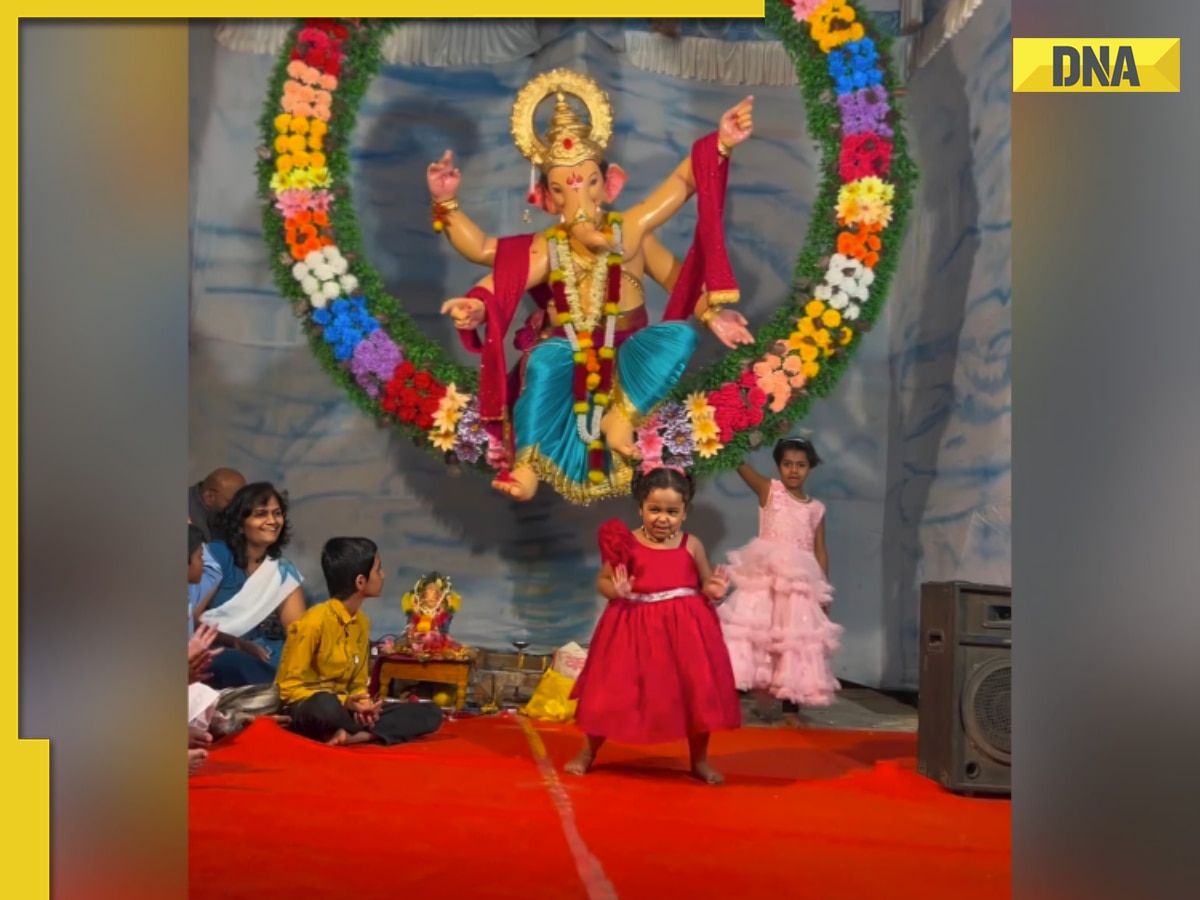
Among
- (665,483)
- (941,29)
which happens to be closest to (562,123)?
(665,483)

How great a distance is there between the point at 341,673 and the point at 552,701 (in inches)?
47.8

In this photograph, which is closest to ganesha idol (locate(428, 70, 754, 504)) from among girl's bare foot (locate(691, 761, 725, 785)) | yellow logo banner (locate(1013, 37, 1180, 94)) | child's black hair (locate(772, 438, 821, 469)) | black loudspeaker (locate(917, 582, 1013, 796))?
child's black hair (locate(772, 438, 821, 469))

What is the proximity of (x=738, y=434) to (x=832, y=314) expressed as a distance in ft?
2.32

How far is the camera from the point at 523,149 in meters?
6.77

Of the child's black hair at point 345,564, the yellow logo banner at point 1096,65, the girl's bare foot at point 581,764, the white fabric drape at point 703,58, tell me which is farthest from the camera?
the white fabric drape at point 703,58

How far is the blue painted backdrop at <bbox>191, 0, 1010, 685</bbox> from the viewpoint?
7973mm

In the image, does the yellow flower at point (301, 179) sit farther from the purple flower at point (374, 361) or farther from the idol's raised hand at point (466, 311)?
the idol's raised hand at point (466, 311)

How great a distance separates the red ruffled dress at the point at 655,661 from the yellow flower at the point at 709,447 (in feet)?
3.91

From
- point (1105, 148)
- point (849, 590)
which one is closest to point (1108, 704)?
point (1105, 148)

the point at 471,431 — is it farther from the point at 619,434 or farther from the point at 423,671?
the point at 423,671

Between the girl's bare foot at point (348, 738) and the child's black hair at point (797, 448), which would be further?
the child's black hair at point (797, 448)

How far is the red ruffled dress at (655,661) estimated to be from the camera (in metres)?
5.24

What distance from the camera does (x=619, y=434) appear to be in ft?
21.9

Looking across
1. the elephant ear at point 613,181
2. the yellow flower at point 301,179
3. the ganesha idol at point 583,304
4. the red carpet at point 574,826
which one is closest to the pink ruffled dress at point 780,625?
the red carpet at point 574,826
